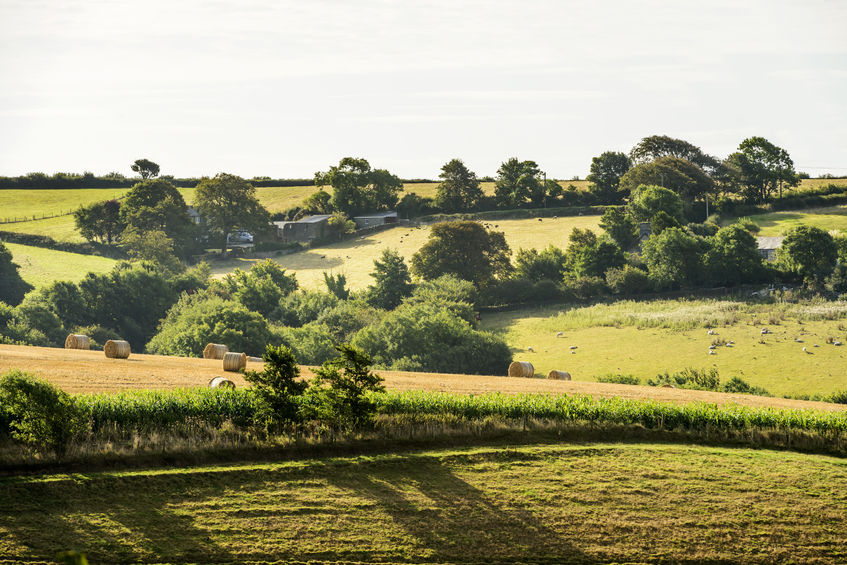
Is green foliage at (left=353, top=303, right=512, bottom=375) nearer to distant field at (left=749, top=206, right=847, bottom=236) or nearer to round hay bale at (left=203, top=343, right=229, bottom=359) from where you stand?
round hay bale at (left=203, top=343, right=229, bottom=359)

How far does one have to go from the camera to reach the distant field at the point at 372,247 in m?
114

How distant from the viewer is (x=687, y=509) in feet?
88.0

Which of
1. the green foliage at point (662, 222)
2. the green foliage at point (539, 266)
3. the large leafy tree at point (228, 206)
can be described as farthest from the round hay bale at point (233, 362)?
the large leafy tree at point (228, 206)

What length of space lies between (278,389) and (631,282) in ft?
231

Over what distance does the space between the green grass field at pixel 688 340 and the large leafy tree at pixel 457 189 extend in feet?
165

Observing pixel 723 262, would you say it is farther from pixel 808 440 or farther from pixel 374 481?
pixel 374 481

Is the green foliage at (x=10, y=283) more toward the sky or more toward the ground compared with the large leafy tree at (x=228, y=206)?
more toward the ground

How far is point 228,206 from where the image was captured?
130000 mm

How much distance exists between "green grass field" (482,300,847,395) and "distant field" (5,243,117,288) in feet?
171

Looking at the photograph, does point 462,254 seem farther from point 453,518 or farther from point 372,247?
point 453,518

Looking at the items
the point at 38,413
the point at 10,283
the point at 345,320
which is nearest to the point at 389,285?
the point at 345,320

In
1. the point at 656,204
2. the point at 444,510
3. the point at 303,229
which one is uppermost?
the point at 656,204

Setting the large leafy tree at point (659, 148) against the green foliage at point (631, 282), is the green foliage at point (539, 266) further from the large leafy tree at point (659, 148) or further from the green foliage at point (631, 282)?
the large leafy tree at point (659, 148)

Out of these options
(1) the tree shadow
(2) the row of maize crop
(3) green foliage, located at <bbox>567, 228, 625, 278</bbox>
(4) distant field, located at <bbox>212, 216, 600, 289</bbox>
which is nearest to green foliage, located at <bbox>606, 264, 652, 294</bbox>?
(3) green foliage, located at <bbox>567, 228, 625, 278</bbox>
